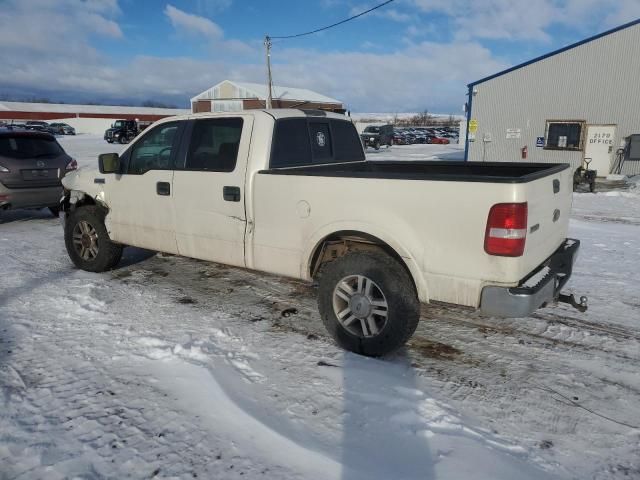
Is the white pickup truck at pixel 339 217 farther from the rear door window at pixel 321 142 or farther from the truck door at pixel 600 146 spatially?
the truck door at pixel 600 146

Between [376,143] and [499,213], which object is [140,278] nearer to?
[499,213]

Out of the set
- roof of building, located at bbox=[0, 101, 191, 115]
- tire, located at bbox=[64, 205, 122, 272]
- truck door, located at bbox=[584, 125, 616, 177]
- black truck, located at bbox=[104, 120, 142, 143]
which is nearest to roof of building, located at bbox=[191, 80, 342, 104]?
black truck, located at bbox=[104, 120, 142, 143]

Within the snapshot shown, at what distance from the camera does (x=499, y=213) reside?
9.84 ft

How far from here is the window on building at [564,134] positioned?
63.7 feet

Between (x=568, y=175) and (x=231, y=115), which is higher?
(x=231, y=115)

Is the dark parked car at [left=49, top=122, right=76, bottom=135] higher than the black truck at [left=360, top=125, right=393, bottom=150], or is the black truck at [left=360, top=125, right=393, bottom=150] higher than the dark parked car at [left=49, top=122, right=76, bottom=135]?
the dark parked car at [left=49, top=122, right=76, bottom=135]

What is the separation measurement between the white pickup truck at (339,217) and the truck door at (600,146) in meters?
17.3

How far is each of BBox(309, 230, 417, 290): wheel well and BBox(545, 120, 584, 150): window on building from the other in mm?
19208

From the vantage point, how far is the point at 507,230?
3.01 meters

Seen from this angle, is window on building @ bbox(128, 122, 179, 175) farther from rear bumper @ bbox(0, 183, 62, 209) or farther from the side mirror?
rear bumper @ bbox(0, 183, 62, 209)

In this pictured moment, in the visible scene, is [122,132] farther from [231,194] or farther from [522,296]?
[522,296]

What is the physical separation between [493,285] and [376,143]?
113ft

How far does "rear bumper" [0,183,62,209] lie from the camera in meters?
8.07

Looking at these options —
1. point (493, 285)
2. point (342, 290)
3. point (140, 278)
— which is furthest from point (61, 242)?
point (493, 285)
